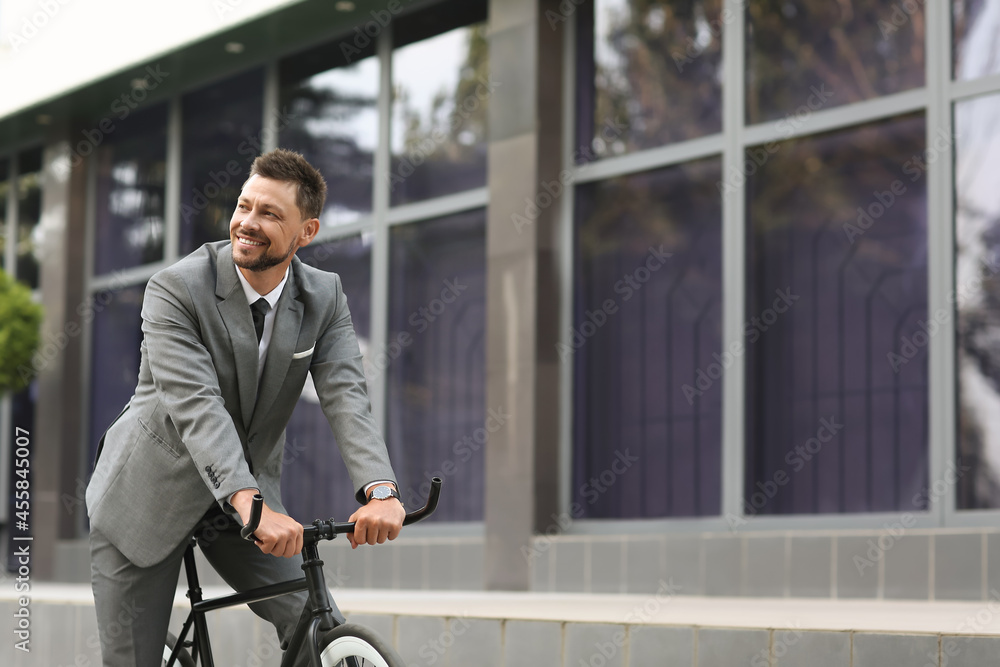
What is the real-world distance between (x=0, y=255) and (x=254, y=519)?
11.3 meters

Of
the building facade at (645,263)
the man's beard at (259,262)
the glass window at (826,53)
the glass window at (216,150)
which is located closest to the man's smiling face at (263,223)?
the man's beard at (259,262)

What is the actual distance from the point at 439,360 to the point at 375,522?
19.1 ft

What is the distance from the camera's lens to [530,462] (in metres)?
7.49

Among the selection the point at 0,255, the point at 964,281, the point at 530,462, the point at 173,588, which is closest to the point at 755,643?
the point at 173,588

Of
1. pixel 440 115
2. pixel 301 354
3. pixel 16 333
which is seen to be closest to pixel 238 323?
pixel 301 354

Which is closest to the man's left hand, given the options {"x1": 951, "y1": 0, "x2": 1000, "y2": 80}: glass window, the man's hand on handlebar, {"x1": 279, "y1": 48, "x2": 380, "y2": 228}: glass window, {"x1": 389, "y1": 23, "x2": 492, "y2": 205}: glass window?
the man's hand on handlebar

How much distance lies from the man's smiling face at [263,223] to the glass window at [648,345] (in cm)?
439

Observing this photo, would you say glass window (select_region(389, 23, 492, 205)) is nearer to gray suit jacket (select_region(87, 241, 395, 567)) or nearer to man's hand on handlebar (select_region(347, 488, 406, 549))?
gray suit jacket (select_region(87, 241, 395, 567))

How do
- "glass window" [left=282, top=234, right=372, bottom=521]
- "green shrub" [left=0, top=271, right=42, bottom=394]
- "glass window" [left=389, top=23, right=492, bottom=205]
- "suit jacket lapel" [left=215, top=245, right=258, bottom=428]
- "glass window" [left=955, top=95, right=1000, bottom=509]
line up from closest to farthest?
"suit jacket lapel" [left=215, top=245, right=258, bottom=428] < "glass window" [left=955, top=95, right=1000, bottom=509] < "glass window" [left=389, top=23, right=492, bottom=205] < "glass window" [left=282, top=234, right=372, bottom=521] < "green shrub" [left=0, top=271, right=42, bottom=394]

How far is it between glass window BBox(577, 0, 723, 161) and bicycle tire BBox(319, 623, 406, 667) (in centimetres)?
500

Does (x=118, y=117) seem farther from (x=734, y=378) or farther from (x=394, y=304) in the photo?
(x=734, y=378)

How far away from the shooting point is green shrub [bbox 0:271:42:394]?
10.7m

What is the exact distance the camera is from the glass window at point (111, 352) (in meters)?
11.2

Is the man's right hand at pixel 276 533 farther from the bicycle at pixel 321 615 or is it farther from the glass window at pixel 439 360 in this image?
the glass window at pixel 439 360
